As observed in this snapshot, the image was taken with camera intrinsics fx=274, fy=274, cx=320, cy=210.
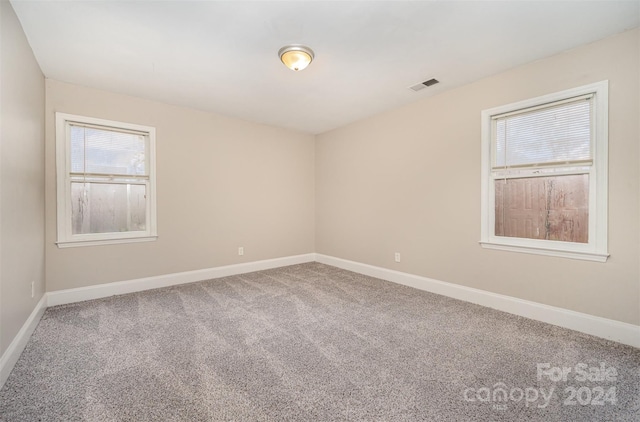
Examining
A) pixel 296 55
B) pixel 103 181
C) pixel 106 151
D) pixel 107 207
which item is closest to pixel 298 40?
pixel 296 55

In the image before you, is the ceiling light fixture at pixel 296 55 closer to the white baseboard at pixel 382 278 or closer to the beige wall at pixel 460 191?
the beige wall at pixel 460 191

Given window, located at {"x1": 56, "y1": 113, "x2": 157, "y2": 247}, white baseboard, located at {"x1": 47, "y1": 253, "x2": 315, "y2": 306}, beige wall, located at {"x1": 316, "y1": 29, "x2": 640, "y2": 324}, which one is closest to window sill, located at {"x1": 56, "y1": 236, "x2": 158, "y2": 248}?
window, located at {"x1": 56, "y1": 113, "x2": 157, "y2": 247}

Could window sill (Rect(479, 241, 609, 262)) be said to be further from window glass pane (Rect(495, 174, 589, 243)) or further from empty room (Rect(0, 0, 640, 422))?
window glass pane (Rect(495, 174, 589, 243))

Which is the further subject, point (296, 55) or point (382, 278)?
point (382, 278)

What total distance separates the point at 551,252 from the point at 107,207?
16.4 feet

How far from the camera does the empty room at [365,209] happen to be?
1.77 m

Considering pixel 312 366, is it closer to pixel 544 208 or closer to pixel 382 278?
pixel 382 278

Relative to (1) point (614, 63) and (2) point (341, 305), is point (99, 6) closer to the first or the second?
(2) point (341, 305)

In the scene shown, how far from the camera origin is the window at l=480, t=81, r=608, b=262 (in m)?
2.39

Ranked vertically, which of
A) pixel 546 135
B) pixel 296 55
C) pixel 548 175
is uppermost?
pixel 296 55

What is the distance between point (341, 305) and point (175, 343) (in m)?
1.67

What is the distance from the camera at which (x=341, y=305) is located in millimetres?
3109

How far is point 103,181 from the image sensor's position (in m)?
3.41

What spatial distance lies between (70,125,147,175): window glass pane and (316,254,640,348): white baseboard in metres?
3.80
